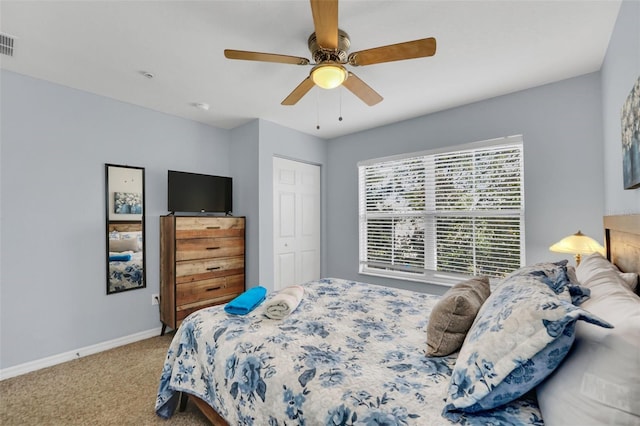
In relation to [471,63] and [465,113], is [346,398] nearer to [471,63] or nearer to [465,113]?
[471,63]

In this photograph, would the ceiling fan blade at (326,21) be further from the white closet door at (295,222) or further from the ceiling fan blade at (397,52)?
the white closet door at (295,222)

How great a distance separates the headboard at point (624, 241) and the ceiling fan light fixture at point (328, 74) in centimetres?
172

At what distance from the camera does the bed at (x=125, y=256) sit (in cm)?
306

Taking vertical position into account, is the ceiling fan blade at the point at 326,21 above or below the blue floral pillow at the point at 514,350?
above

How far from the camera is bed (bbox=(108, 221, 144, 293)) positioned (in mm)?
3057

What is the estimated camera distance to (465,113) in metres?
3.29

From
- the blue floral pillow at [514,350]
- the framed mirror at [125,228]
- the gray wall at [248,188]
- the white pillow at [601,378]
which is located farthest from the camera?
the gray wall at [248,188]

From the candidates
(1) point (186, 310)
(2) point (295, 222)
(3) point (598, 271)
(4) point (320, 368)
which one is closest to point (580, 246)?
(3) point (598, 271)

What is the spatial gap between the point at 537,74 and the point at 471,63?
0.73 metres

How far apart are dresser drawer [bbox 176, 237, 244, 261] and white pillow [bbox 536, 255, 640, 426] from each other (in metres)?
3.15

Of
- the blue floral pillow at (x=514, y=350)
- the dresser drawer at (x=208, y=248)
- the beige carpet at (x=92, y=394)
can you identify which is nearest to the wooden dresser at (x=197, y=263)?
the dresser drawer at (x=208, y=248)

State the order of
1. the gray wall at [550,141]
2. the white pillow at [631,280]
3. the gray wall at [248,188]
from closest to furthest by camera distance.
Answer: the white pillow at [631,280], the gray wall at [550,141], the gray wall at [248,188]

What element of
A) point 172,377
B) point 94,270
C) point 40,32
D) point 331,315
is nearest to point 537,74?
point 331,315

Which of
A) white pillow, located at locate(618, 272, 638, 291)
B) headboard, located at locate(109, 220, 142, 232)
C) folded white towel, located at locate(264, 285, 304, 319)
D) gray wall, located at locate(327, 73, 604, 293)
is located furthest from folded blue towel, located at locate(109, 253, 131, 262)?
white pillow, located at locate(618, 272, 638, 291)
